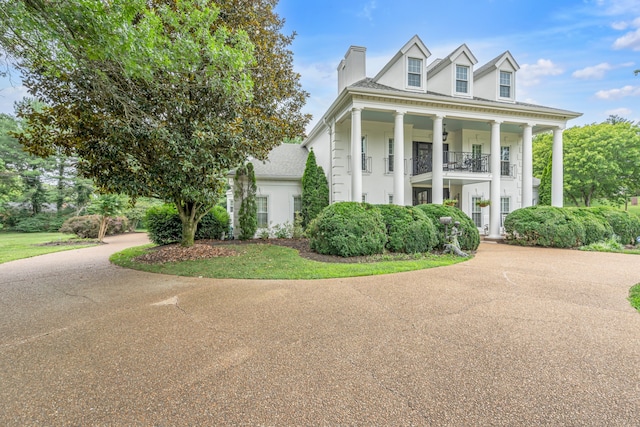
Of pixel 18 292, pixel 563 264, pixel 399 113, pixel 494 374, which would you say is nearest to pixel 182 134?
pixel 18 292

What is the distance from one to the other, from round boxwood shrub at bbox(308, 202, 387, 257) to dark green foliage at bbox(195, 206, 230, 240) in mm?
5657

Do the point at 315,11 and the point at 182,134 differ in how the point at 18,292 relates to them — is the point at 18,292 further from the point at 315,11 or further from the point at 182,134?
the point at 315,11

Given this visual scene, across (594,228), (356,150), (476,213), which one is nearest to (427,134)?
(476,213)

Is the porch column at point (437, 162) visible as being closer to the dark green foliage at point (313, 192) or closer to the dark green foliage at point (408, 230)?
the dark green foliage at point (408, 230)

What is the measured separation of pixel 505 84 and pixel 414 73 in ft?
16.6

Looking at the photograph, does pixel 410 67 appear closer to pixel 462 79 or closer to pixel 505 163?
pixel 462 79

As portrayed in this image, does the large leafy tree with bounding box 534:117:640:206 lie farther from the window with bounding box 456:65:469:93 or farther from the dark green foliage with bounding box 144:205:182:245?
the dark green foliage with bounding box 144:205:182:245

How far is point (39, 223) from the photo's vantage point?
73.6 ft

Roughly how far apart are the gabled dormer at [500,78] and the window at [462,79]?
1.57 meters

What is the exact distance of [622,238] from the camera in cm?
1178

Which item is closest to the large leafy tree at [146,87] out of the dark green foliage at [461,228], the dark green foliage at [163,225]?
the dark green foliage at [163,225]

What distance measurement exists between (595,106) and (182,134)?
23541 millimetres

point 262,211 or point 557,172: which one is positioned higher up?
point 557,172

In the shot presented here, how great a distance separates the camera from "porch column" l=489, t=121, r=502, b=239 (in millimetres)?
12844
